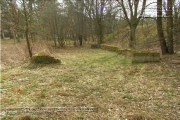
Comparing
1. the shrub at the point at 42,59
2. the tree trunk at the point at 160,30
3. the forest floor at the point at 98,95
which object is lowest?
the forest floor at the point at 98,95

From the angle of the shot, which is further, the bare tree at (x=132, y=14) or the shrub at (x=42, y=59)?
the bare tree at (x=132, y=14)

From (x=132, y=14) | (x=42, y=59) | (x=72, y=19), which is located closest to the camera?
(x=42, y=59)

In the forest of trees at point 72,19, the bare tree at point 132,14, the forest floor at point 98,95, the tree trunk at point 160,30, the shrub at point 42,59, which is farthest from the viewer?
the bare tree at point 132,14

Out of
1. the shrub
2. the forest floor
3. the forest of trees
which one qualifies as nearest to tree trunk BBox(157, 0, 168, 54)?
the forest of trees

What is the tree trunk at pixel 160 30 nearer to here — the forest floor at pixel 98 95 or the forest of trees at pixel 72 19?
the forest of trees at pixel 72 19

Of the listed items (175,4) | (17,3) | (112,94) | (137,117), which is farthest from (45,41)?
(137,117)

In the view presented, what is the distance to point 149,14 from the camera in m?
9.58

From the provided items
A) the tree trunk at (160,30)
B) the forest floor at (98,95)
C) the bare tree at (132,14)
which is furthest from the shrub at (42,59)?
the bare tree at (132,14)

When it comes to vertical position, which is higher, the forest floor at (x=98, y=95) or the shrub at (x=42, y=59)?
the shrub at (x=42, y=59)

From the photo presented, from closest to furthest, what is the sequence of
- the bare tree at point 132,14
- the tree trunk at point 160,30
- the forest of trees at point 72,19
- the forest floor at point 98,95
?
the forest floor at point 98,95, the tree trunk at point 160,30, the forest of trees at point 72,19, the bare tree at point 132,14

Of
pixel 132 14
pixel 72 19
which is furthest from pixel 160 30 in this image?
pixel 72 19

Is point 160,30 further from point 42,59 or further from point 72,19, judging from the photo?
point 72,19

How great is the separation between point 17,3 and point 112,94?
859cm

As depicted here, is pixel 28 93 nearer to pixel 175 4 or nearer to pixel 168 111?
pixel 168 111
